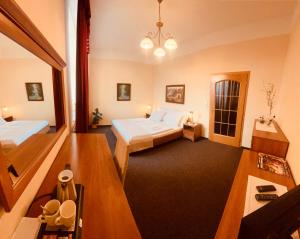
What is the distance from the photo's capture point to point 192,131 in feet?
13.7

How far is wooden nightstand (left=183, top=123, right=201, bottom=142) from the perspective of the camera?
13.6 feet

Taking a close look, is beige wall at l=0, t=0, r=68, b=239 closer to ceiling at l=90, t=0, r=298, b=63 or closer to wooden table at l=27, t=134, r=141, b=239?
wooden table at l=27, t=134, r=141, b=239

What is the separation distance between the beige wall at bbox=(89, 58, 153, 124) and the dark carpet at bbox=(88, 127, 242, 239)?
9.74 ft

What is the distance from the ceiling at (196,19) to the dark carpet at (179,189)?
2799 millimetres

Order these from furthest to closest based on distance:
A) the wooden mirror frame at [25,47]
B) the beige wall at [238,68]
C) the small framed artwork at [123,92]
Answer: the small framed artwork at [123,92]
the beige wall at [238,68]
the wooden mirror frame at [25,47]

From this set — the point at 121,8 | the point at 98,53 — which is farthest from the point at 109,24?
the point at 98,53

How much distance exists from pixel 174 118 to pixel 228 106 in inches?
58.7

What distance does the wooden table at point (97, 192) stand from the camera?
0.76 m

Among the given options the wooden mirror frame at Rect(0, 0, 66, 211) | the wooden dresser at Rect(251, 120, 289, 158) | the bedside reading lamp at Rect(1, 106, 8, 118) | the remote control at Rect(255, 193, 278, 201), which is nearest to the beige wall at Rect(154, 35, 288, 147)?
the wooden dresser at Rect(251, 120, 289, 158)

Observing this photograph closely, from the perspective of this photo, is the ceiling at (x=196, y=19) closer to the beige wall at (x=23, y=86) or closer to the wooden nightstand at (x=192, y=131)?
the beige wall at (x=23, y=86)

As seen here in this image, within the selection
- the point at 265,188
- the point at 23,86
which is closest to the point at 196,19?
the point at 265,188

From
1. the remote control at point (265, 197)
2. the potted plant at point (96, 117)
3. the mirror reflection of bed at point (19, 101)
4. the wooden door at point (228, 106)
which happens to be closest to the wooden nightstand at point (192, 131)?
the wooden door at point (228, 106)

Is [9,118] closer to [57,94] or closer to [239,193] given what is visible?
[57,94]

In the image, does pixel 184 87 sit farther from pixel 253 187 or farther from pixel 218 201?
pixel 253 187
